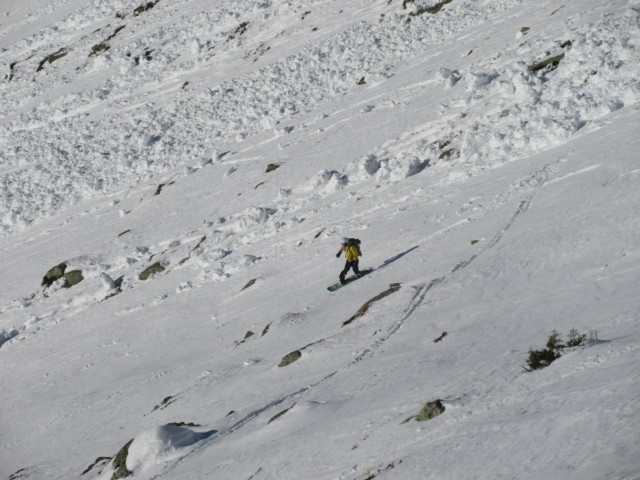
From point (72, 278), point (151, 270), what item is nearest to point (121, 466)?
point (151, 270)

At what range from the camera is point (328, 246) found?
75.4 ft

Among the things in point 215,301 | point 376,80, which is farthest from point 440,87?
point 215,301

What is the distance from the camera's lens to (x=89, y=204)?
3622 cm

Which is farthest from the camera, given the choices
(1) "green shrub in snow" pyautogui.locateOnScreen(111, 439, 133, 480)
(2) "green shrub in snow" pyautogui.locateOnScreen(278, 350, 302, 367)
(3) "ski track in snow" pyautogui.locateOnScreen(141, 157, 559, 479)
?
(2) "green shrub in snow" pyautogui.locateOnScreen(278, 350, 302, 367)

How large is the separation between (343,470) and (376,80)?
29.2 meters

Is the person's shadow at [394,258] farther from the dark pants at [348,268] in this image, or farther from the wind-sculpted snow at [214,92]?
the wind-sculpted snow at [214,92]

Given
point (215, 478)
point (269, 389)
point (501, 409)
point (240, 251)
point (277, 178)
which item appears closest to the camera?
point (501, 409)

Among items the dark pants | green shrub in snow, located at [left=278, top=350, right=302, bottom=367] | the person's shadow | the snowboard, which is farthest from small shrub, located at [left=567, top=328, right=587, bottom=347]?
the snowboard

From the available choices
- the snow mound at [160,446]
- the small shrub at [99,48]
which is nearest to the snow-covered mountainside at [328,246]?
the snow mound at [160,446]

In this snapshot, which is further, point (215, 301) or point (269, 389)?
point (215, 301)

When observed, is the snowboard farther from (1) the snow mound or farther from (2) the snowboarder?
(1) the snow mound

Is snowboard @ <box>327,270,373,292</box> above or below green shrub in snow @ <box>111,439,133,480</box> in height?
below

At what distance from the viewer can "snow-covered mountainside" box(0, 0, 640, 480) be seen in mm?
9422

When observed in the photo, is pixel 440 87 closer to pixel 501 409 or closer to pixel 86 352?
pixel 86 352
